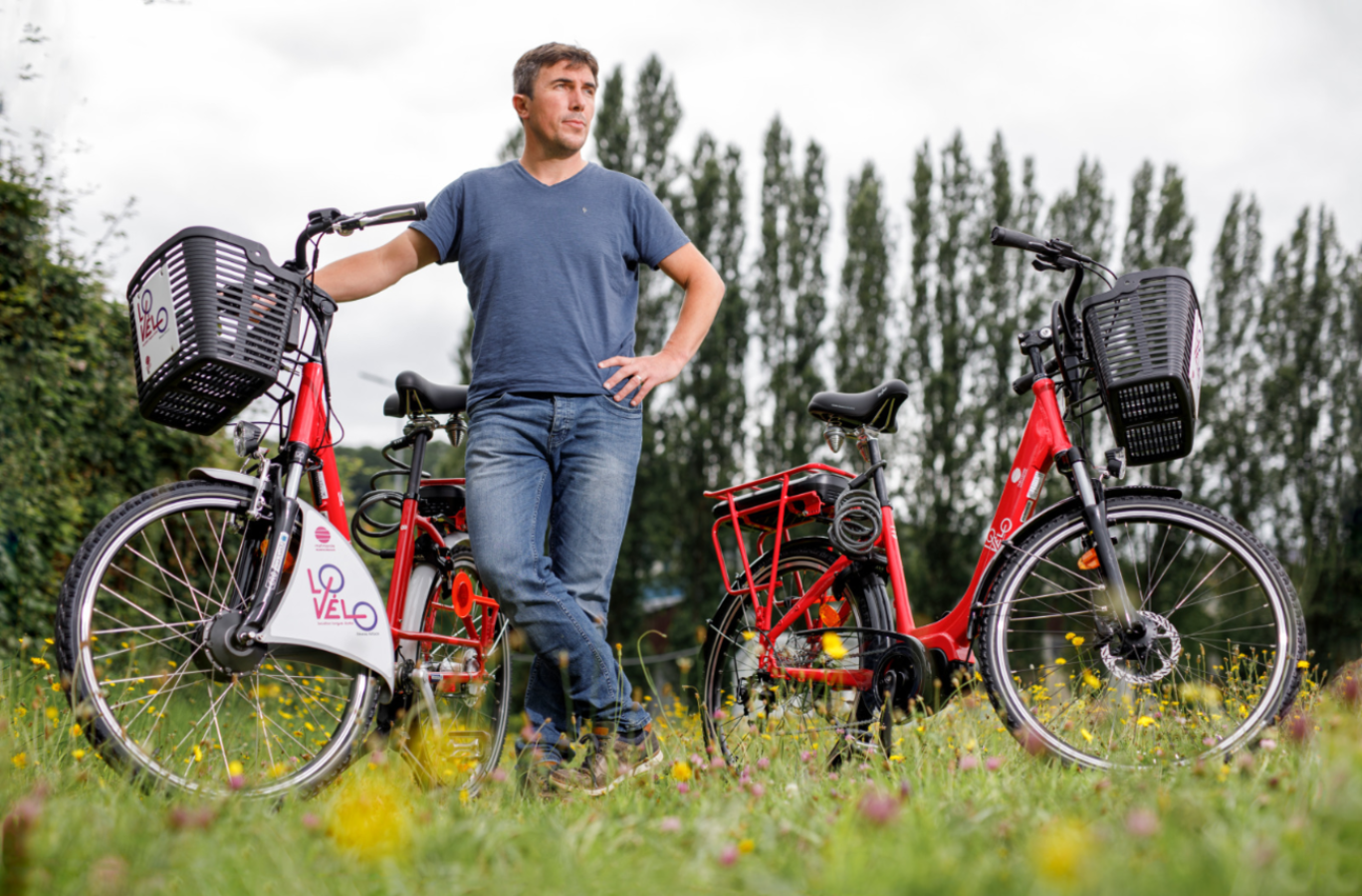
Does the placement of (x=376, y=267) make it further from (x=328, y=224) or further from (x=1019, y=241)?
(x=1019, y=241)

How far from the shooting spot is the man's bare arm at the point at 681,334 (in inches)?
113

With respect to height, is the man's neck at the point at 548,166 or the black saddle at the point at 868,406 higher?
the man's neck at the point at 548,166

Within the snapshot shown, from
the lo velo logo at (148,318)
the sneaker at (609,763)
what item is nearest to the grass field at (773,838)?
the sneaker at (609,763)

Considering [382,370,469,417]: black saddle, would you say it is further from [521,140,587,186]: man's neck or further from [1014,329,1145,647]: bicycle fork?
→ [1014,329,1145,647]: bicycle fork

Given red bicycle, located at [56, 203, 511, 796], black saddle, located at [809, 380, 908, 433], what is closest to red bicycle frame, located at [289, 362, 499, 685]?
red bicycle, located at [56, 203, 511, 796]

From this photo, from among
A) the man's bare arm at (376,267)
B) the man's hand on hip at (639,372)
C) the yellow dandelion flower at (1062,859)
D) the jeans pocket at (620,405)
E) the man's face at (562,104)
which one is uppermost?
the man's face at (562,104)

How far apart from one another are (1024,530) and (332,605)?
1.78 meters

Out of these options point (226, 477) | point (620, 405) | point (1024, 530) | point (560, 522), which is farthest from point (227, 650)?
point (1024, 530)

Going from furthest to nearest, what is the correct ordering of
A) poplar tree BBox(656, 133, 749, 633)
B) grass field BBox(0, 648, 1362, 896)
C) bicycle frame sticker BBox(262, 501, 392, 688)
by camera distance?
poplar tree BBox(656, 133, 749, 633), bicycle frame sticker BBox(262, 501, 392, 688), grass field BBox(0, 648, 1362, 896)

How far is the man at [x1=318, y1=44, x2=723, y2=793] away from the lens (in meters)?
2.78

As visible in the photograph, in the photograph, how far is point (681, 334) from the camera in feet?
9.96

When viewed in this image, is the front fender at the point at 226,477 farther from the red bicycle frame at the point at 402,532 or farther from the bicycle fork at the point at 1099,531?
the bicycle fork at the point at 1099,531

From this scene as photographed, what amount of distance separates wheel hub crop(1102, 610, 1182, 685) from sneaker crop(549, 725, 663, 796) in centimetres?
120

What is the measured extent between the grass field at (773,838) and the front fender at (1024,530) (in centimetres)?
60
